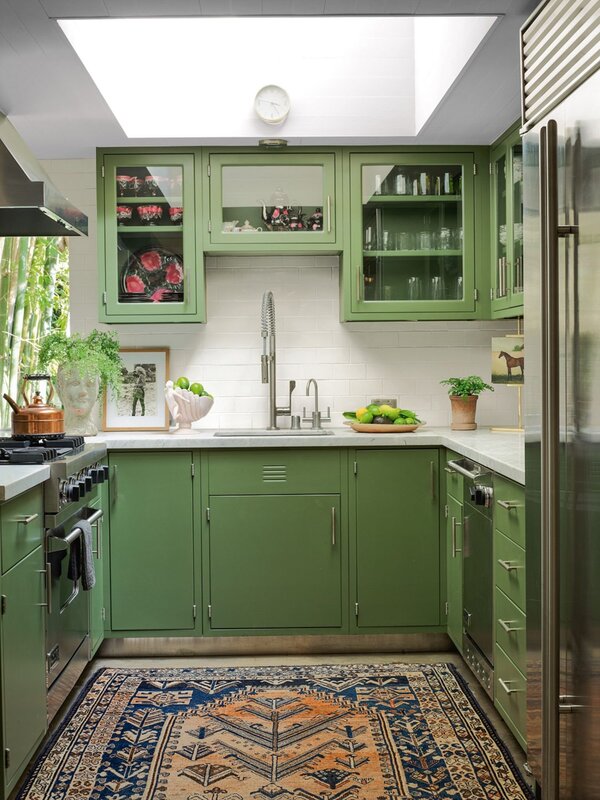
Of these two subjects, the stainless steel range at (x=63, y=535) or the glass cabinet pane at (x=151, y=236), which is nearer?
the stainless steel range at (x=63, y=535)

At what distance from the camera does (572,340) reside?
6.35 feet

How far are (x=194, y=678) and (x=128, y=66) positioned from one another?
269 cm

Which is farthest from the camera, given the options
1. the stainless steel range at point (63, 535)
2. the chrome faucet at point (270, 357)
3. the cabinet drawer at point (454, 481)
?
the chrome faucet at point (270, 357)

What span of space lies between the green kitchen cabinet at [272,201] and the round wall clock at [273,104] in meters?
0.21

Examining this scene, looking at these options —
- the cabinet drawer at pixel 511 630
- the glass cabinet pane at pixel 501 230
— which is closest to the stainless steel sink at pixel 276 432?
the glass cabinet pane at pixel 501 230

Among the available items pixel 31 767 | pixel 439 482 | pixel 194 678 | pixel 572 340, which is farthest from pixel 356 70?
pixel 31 767

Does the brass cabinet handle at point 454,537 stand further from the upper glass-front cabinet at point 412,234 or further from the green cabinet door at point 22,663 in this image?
the green cabinet door at point 22,663

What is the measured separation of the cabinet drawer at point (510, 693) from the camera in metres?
2.53

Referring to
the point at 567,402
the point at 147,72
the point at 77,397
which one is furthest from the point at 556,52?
the point at 77,397

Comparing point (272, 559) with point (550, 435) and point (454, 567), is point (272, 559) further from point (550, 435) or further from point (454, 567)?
point (550, 435)

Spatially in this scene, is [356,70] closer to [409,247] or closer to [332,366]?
[409,247]

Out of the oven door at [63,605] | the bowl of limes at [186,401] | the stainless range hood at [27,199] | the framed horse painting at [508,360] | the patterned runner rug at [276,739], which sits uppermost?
the stainless range hood at [27,199]

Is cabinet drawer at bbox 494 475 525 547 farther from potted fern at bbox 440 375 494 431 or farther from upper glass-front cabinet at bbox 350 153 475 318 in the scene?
upper glass-front cabinet at bbox 350 153 475 318

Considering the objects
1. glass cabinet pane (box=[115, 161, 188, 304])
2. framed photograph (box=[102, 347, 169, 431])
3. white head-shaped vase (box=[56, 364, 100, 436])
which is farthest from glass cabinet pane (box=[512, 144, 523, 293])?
white head-shaped vase (box=[56, 364, 100, 436])
